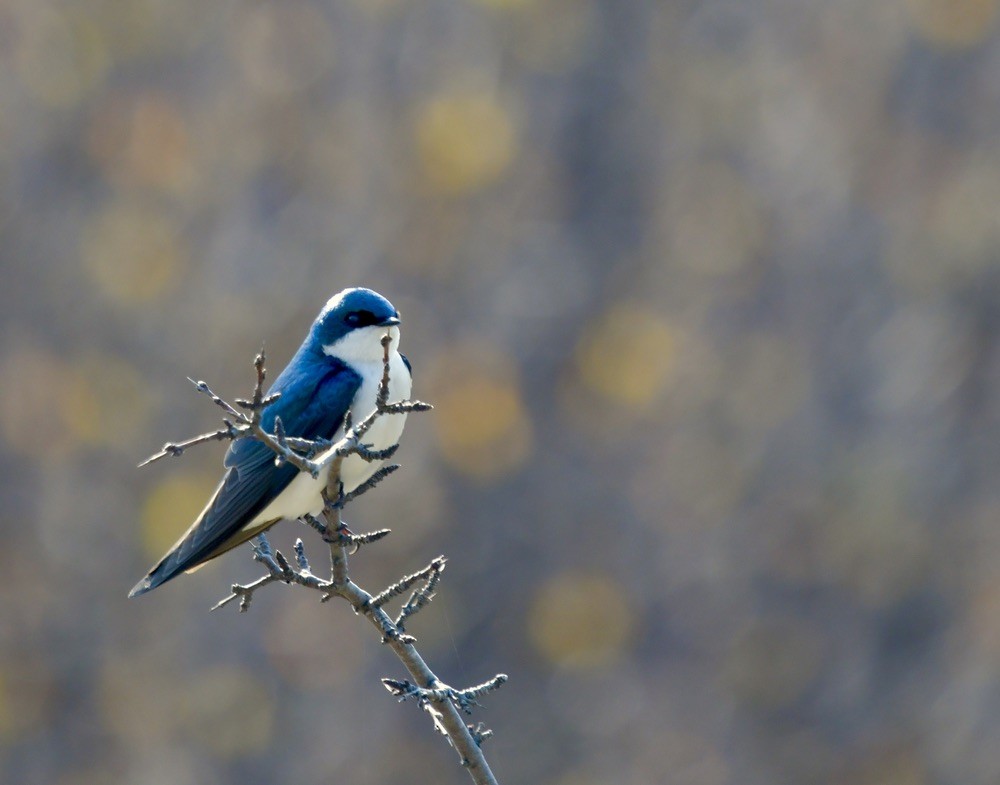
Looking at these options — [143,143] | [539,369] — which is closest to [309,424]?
[539,369]

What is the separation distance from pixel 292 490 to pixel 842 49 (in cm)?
1421

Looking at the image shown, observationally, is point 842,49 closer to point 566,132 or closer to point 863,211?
point 863,211

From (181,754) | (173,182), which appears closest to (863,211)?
(173,182)

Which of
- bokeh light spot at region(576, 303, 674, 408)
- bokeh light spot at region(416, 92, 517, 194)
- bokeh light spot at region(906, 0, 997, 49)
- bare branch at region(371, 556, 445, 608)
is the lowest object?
bare branch at region(371, 556, 445, 608)

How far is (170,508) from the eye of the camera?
553 inches

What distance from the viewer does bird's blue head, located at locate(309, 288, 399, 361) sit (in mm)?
4574

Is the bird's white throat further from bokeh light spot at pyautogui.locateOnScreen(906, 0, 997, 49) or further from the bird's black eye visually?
bokeh light spot at pyautogui.locateOnScreen(906, 0, 997, 49)

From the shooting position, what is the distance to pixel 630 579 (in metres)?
14.6

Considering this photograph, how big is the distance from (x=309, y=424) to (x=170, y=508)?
9.89 metres

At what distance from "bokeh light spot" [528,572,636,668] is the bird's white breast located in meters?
9.41

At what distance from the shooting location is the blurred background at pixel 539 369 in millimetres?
13570

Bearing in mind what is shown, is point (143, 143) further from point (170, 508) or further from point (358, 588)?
point (358, 588)

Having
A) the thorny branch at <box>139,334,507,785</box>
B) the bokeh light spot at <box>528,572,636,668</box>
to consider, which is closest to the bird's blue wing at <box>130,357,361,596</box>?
the thorny branch at <box>139,334,507,785</box>

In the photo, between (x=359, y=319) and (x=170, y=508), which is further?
(x=170, y=508)
